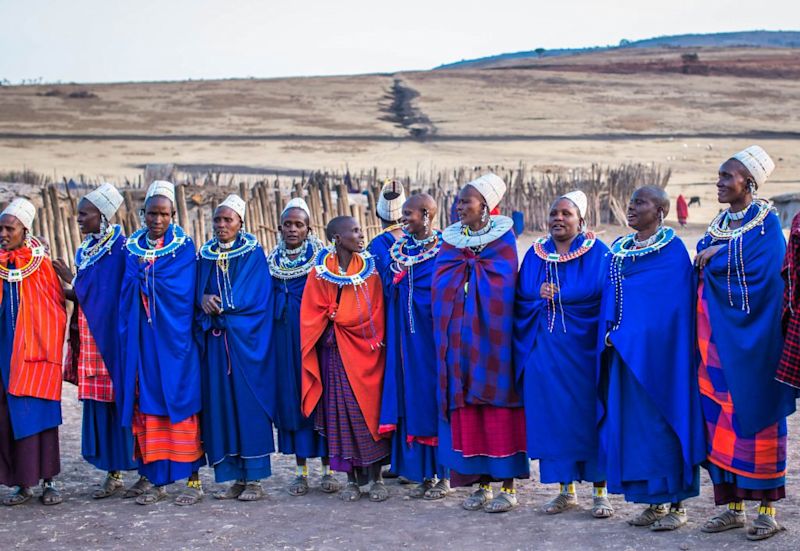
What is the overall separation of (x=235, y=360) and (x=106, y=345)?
0.82 m

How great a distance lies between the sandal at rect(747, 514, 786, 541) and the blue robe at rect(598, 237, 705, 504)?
0.37 m

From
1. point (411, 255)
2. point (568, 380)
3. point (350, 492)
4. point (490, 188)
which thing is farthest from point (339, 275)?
point (568, 380)

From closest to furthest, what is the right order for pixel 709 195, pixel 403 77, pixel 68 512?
pixel 68 512 → pixel 709 195 → pixel 403 77

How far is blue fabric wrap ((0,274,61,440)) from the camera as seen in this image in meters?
6.45

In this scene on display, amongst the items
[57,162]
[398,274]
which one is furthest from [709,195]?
[398,274]

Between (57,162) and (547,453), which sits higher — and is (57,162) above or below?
above

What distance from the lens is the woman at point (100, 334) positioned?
21.7 ft

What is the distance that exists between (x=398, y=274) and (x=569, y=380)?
1.30 metres

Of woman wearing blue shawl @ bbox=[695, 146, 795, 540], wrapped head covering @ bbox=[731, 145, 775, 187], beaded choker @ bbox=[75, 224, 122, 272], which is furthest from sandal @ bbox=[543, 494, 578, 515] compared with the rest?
beaded choker @ bbox=[75, 224, 122, 272]

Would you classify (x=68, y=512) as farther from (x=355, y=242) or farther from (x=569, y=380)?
(x=569, y=380)

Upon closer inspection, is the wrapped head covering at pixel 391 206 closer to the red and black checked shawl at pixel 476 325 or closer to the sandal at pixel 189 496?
the red and black checked shawl at pixel 476 325

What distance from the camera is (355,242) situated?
6.56 meters

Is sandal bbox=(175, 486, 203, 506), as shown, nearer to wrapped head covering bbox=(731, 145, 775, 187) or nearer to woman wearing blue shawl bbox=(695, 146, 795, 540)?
woman wearing blue shawl bbox=(695, 146, 795, 540)

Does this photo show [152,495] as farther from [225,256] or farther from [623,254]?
[623,254]
